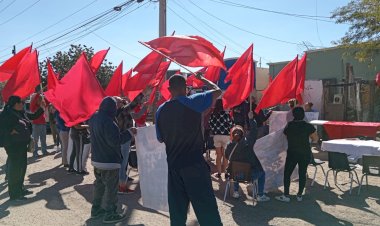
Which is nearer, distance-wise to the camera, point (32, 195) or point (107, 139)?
point (107, 139)

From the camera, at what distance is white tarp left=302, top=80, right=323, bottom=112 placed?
1711 cm

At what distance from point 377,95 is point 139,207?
47.5 ft

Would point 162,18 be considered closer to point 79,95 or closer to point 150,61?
point 150,61

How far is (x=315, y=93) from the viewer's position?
1733 centimetres

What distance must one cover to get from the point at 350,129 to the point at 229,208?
25.7 ft

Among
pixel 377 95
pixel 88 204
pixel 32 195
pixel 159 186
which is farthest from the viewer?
pixel 377 95

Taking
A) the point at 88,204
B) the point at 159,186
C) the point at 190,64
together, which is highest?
the point at 190,64

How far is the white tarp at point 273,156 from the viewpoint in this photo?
7.34m

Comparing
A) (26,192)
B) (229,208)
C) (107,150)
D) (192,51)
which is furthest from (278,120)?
(26,192)

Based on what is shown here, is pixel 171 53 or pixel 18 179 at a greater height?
pixel 171 53

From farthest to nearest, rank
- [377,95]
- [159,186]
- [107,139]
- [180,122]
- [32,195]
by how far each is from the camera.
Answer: [377,95]
[32,195]
[159,186]
[107,139]
[180,122]

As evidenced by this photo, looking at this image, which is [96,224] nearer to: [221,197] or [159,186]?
[159,186]

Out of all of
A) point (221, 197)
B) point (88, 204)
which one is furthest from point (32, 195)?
point (221, 197)

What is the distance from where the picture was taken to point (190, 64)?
18.8ft
